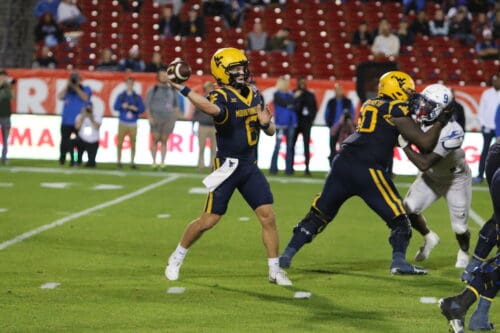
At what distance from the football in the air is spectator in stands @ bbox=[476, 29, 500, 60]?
21.4m

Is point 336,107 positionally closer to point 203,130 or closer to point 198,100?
point 203,130

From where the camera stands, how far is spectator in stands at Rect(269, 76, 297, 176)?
79.4 ft

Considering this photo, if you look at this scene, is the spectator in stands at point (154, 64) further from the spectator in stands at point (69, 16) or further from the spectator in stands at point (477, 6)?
the spectator in stands at point (477, 6)

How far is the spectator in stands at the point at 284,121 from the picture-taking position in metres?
24.2

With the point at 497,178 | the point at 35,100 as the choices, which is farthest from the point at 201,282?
the point at 35,100

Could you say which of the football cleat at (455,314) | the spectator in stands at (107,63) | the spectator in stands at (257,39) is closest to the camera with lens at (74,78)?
the spectator in stands at (107,63)

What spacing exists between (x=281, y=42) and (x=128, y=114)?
21.7 ft

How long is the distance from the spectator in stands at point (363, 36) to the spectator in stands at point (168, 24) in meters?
4.22

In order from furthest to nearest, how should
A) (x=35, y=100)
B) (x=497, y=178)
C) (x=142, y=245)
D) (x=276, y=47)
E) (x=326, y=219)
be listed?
1. (x=276, y=47)
2. (x=35, y=100)
3. (x=142, y=245)
4. (x=326, y=219)
5. (x=497, y=178)

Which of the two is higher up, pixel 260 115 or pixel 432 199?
pixel 260 115

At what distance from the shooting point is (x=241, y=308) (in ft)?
29.8

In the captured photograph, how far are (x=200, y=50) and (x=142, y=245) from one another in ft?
58.3

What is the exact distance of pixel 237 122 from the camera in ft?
33.3

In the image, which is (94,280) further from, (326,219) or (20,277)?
(326,219)
